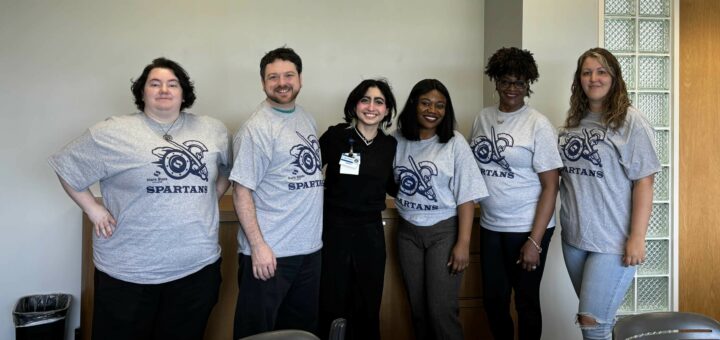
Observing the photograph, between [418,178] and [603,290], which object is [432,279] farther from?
[603,290]

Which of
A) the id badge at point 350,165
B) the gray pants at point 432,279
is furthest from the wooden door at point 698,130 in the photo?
the id badge at point 350,165

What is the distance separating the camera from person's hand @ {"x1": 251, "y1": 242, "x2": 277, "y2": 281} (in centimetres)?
168

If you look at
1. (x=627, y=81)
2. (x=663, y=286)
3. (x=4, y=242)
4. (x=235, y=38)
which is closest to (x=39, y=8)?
(x=235, y=38)

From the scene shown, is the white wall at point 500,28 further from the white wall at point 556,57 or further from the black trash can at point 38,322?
the black trash can at point 38,322

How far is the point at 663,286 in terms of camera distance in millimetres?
2725

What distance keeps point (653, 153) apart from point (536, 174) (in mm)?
453

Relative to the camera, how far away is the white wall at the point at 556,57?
2631 mm

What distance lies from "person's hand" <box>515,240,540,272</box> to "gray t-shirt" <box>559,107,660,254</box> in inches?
6.7

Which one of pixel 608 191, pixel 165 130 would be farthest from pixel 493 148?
pixel 165 130

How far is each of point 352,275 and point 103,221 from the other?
1.01 m

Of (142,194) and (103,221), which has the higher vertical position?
(142,194)

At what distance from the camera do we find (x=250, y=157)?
1681 millimetres

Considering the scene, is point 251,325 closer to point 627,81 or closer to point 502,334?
point 502,334

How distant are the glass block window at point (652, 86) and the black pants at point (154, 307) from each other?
2.49 m
